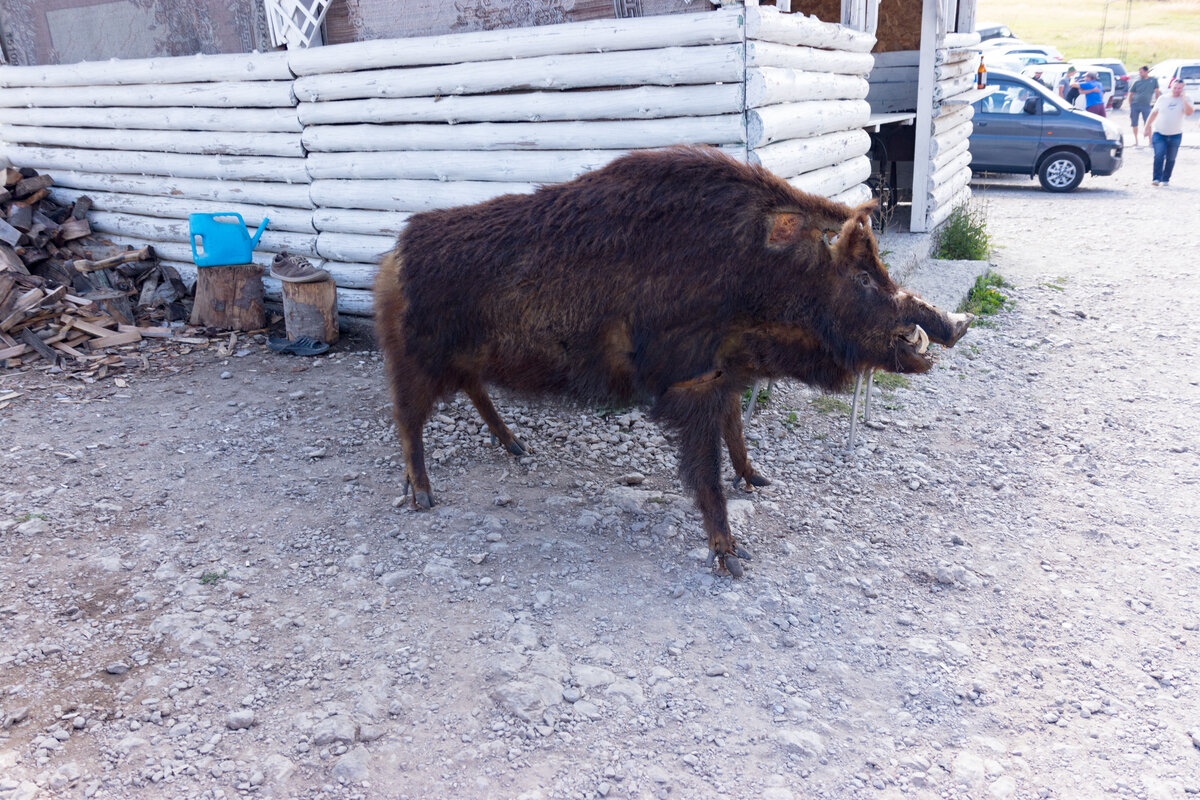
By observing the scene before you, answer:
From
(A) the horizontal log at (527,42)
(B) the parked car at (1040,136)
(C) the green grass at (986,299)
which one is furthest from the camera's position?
(B) the parked car at (1040,136)

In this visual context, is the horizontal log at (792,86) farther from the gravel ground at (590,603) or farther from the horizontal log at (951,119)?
the horizontal log at (951,119)

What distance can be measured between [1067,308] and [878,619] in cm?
609

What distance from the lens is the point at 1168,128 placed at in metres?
14.9

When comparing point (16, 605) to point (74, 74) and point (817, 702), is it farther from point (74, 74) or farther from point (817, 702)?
point (74, 74)

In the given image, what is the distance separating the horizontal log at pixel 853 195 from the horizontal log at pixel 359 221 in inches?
143

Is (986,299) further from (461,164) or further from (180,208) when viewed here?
(180,208)

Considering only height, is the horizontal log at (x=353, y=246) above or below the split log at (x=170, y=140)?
below

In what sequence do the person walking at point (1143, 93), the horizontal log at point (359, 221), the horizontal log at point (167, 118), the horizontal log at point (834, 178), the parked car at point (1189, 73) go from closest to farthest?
the horizontal log at point (834, 178) → the horizontal log at point (359, 221) → the horizontal log at point (167, 118) → the person walking at point (1143, 93) → the parked car at point (1189, 73)

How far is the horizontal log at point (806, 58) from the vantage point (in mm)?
5176

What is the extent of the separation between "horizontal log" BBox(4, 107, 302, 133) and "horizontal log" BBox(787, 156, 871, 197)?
14.1ft

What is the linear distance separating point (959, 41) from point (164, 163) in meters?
9.10

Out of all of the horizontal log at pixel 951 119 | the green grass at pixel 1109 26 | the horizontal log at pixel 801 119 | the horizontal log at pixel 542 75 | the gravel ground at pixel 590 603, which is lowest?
the gravel ground at pixel 590 603

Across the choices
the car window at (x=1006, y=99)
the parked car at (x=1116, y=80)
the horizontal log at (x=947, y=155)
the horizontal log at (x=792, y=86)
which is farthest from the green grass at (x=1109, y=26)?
the horizontal log at (x=792, y=86)

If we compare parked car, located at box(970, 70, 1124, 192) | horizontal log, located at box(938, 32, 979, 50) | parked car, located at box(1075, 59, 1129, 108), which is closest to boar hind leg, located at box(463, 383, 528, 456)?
horizontal log, located at box(938, 32, 979, 50)
